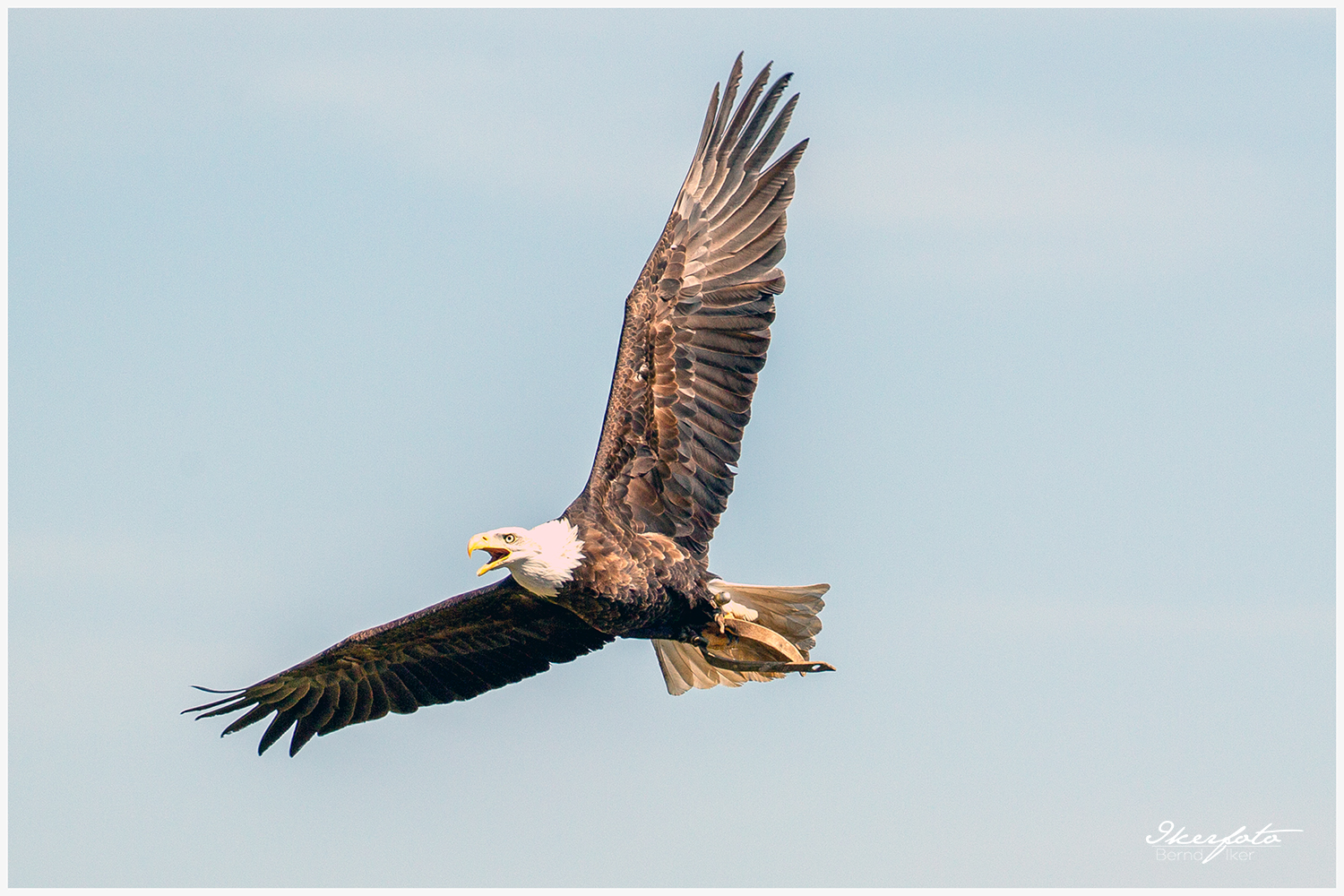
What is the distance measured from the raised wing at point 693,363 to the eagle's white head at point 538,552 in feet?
1.56

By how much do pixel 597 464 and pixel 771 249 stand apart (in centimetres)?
169

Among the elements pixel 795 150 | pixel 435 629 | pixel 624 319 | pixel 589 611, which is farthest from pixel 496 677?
pixel 795 150

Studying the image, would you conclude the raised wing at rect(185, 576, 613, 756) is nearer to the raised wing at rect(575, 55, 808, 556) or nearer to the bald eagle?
the bald eagle

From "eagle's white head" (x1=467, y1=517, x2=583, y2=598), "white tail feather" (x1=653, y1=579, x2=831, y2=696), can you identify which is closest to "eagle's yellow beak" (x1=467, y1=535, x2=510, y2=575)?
"eagle's white head" (x1=467, y1=517, x2=583, y2=598)

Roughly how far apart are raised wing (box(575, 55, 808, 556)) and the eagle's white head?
48 centimetres

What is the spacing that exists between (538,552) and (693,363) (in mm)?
1601

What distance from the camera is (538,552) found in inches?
512

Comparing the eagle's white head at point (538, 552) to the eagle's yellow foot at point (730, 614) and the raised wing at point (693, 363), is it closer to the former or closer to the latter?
the raised wing at point (693, 363)

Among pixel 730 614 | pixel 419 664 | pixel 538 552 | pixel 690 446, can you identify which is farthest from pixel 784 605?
pixel 419 664

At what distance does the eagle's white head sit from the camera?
12.9 meters

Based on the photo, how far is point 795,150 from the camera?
1407cm

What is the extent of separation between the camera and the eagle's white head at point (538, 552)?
1295 centimetres

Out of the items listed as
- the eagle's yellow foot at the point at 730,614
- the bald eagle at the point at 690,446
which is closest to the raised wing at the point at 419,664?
the bald eagle at the point at 690,446

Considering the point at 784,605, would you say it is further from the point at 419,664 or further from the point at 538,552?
the point at 419,664
